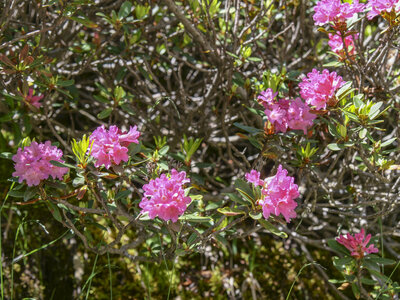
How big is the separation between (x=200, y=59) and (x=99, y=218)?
1.02 metres

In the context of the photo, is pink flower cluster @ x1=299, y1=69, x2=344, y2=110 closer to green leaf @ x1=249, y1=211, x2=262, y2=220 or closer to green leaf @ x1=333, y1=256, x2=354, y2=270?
green leaf @ x1=249, y1=211, x2=262, y2=220

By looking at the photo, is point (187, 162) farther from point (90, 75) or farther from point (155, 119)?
point (90, 75)

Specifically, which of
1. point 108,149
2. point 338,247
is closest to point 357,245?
point 338,247

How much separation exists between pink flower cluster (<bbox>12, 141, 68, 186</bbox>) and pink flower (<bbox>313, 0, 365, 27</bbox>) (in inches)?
41.0

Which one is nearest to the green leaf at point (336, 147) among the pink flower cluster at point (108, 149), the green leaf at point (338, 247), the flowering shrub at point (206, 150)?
the flowering shrub at point (206, 150)

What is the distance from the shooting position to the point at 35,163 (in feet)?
5.57

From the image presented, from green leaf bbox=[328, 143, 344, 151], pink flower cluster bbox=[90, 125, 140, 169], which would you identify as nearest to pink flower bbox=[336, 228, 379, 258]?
green leaf bbox=[328, 143, 344, 151]

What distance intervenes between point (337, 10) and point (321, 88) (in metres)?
0.29

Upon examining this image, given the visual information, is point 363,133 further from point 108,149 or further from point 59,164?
point 59,164

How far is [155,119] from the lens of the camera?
2521 mm

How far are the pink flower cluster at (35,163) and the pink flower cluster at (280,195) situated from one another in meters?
0.72

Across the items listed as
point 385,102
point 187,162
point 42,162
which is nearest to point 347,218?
point 385,102

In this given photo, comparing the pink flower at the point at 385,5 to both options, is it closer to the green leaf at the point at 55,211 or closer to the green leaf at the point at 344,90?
the green leaf at the point at 344,90

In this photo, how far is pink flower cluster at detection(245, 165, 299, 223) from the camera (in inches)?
59.3
